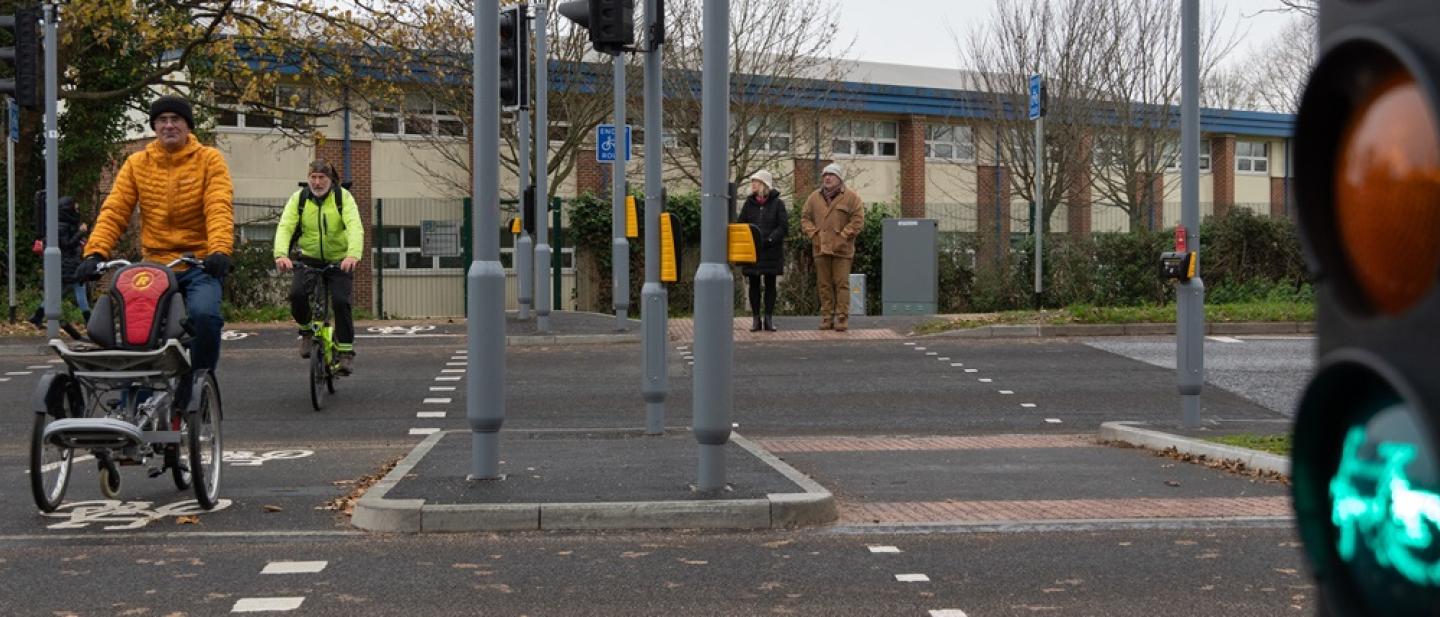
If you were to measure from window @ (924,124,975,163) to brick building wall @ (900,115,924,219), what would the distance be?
451mm

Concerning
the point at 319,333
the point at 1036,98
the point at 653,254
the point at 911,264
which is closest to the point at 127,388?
the point at 653,254

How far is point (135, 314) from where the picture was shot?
786 centimetres

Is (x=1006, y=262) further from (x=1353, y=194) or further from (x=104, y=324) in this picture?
(x=1353, y=194)

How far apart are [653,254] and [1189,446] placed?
3.75 meters

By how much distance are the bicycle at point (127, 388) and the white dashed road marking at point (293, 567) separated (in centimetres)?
133

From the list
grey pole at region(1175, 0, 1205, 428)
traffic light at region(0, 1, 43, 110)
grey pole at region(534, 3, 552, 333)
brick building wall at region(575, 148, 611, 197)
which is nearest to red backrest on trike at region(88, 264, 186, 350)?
grey pole at region(1175, 0, 1205, 428)

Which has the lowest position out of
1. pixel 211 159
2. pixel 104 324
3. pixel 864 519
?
pixel 864 519

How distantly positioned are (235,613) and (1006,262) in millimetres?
23382

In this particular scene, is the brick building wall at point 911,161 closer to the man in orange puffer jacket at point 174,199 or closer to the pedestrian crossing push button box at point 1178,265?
the pedestrian crossing push button box at point 1178,265

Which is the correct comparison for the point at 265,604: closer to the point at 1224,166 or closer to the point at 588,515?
the point at 588,515

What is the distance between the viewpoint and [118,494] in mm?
8695

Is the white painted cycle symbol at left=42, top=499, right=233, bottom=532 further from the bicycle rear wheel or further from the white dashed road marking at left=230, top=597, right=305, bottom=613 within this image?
the bicycle rear wheel

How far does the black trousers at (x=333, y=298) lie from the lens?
13141mm

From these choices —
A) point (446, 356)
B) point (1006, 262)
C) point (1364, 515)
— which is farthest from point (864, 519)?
point (1006, 262)
